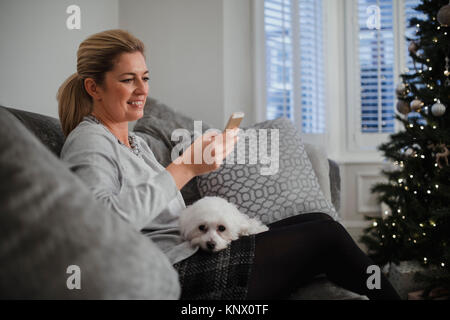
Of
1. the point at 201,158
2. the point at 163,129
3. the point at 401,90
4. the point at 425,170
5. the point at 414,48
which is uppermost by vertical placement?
the point at 414,48

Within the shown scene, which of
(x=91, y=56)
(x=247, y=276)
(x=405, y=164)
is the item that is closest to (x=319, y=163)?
(x=405, y=164)

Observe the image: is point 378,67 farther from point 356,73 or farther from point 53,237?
point 53,237

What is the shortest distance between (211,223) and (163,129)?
0.67m

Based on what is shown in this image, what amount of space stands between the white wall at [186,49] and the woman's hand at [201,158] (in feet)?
5.40

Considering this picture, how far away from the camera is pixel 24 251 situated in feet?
1.28

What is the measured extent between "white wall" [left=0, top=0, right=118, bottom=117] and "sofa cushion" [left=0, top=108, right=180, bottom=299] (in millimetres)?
1222

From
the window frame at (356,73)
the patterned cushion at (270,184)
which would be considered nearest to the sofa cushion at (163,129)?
the patterned cushion at (270,184)

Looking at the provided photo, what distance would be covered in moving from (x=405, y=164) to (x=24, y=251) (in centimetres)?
213

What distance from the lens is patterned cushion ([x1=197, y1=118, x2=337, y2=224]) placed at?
4.45ft

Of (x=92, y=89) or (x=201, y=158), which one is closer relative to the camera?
(x=201, y=158)

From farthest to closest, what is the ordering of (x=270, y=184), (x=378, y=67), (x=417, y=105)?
(x=378, y=67) < (x=417, y=105) < (x=270, y=184)

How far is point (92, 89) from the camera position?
42.3 inches

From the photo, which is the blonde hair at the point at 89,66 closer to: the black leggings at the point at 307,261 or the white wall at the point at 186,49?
the black leggings at the point at 307,261

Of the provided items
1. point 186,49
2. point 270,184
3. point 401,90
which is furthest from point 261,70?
point 270,184
